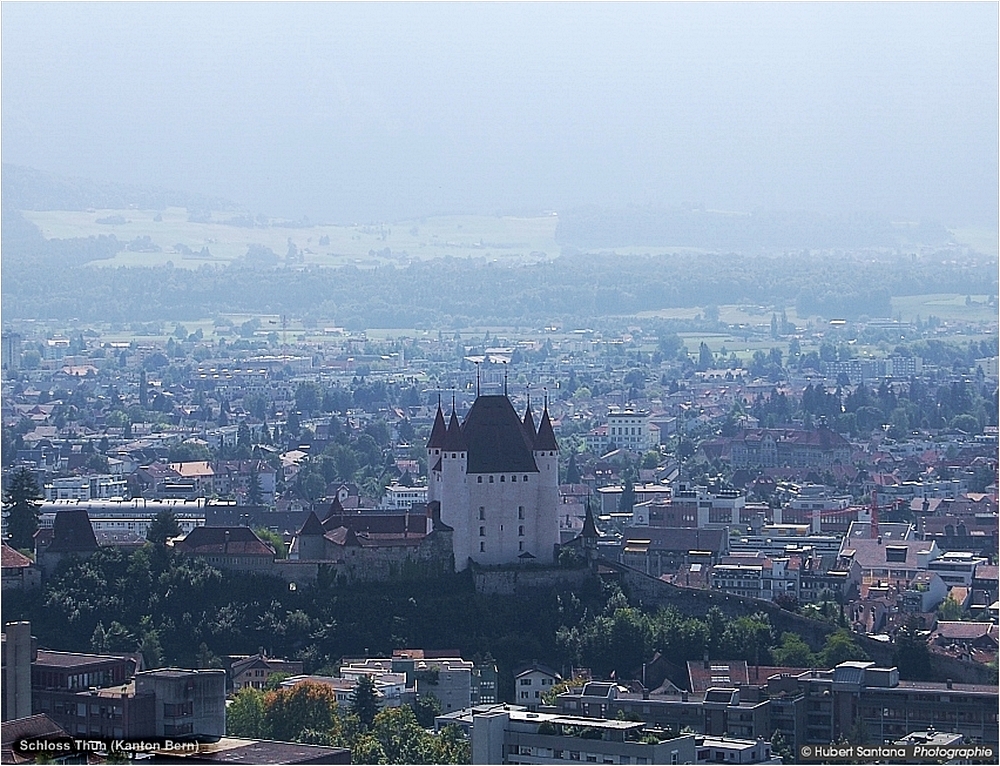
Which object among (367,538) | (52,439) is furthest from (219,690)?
(52,439)

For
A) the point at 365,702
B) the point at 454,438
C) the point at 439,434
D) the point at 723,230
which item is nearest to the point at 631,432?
the point at 439,434

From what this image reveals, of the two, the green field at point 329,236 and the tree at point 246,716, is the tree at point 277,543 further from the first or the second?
the green field at point 329,236

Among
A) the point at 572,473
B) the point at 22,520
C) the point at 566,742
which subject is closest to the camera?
the point at 566,742

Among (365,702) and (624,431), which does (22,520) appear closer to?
(365,702)

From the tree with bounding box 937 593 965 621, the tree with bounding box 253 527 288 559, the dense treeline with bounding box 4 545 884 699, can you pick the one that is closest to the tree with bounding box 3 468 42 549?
the dense treeline with bounding box 4 545 884 699

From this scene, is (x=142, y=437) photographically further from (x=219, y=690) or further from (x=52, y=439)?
(x=219, y=690)

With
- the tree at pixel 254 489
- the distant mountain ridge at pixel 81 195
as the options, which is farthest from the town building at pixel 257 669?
the distant mountain ridge at pixel 81 195
